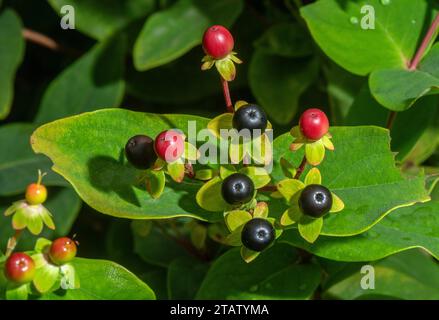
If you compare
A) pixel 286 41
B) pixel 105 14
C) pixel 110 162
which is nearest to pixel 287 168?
pixel 110 162

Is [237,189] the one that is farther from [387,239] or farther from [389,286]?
[389,286]

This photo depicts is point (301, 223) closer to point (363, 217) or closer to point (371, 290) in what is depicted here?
point (363, 217)

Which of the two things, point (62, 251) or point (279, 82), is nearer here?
point (62, 251)

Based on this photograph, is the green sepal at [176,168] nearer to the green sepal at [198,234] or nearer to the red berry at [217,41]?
the red berry at [217,41]

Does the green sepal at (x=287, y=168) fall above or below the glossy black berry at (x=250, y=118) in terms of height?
below

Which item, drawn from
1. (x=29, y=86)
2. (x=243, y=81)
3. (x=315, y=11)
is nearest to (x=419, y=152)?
(x=315, y=11)

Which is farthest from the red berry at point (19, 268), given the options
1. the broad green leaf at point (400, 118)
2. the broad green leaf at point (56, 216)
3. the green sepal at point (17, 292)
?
the broad green leaf at point (400, 118)

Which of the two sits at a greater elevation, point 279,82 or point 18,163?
point 279,82
